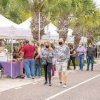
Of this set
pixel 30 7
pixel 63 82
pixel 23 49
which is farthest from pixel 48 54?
pixel 30 7

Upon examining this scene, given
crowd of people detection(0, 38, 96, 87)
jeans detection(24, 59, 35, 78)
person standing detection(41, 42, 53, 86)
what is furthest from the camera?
jeans detection(24, 59, 35, 78)

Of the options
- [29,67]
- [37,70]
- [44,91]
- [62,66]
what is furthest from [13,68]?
[44,91]

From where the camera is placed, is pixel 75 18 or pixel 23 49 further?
pixel 75 18

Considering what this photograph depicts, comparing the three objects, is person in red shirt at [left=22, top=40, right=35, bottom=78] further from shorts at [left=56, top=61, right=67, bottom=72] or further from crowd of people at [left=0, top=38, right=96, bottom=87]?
shorts at [left=56, top=61, right=67, bottom=72]

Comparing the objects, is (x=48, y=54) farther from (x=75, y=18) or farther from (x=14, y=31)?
(x=75, y=18)

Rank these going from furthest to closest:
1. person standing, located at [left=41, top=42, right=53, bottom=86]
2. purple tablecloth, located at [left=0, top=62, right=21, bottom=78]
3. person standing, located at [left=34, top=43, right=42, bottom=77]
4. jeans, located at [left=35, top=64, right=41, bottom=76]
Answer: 1. jeans, located at [left=35, top=64, right=41, bottom=76]
2. person standing, located at [left=34, top=43, right=42, bottom=77]
3. purple tablecloth, located at [left=0, top=62, right=21, bottom=78]
4. person standing, located at [left=41, top=42, right=53, bottom=86]

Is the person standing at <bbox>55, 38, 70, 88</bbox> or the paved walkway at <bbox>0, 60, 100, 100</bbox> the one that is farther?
the person standing at <bbox>55, 38, 70, 88</bbox>

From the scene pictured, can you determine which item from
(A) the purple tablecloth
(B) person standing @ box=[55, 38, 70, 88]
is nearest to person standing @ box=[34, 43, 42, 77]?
(A) the purple tablecloth

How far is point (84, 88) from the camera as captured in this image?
17.2m

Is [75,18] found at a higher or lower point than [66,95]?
higher

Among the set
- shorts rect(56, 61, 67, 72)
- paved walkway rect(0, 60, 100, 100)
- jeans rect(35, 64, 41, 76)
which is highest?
shorts rect(56, 61, 67, 72)

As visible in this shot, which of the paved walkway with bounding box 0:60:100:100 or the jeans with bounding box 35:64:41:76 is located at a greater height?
the jeans with bounding box 35:64:41:76

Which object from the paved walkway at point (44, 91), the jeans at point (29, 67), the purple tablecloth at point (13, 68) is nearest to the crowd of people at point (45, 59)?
the jeans at point (29, 67)

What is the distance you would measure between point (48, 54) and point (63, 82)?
123 centimetres
